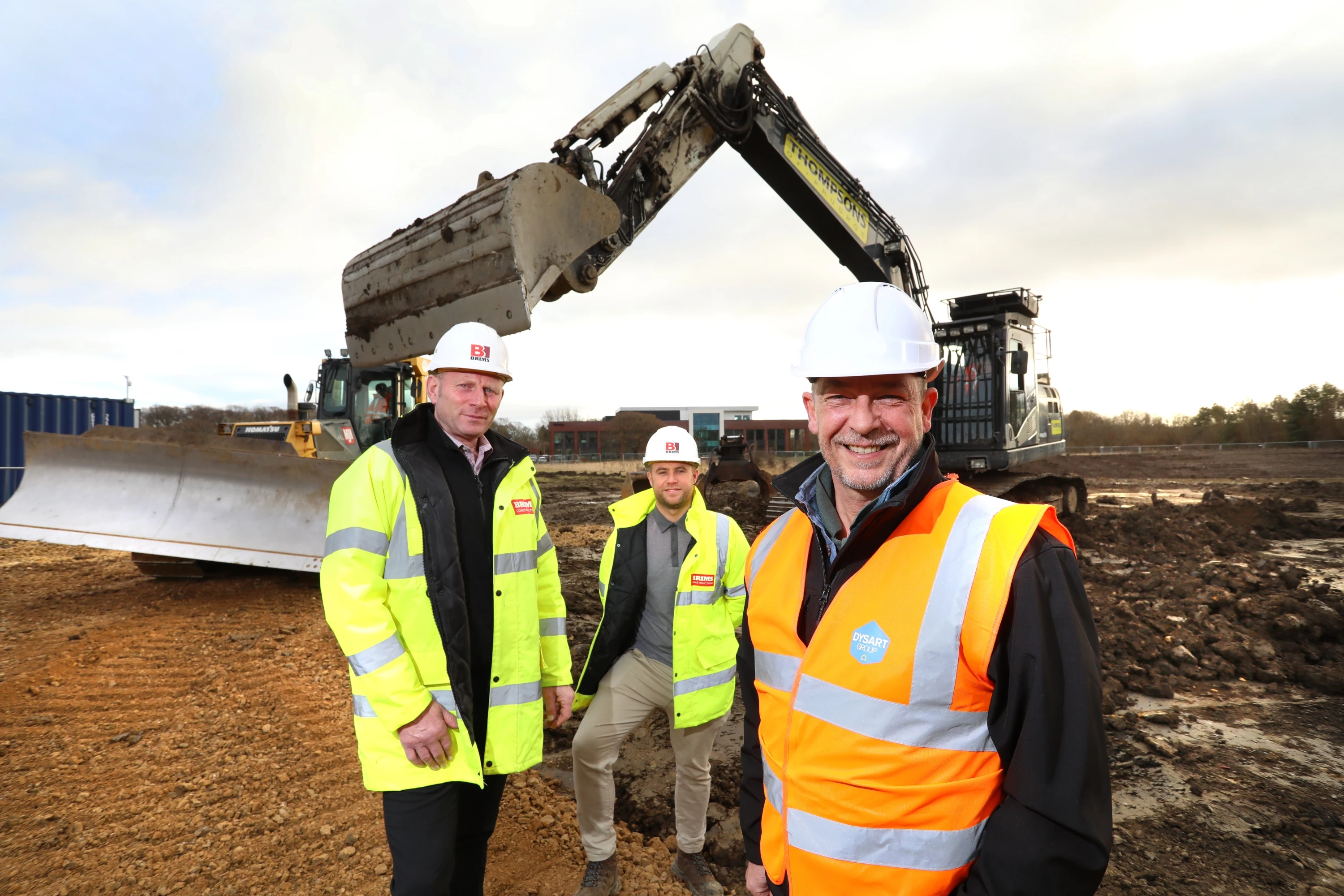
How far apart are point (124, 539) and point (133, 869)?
483 centimetres

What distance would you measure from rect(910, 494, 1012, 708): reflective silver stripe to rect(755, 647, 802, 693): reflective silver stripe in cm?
28

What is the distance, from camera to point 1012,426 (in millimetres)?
9531

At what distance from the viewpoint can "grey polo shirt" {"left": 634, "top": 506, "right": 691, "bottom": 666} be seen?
3.38 meters

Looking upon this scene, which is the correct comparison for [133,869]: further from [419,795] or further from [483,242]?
[483,242]

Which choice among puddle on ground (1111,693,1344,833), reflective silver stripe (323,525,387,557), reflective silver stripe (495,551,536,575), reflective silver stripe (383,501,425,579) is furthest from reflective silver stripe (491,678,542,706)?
puddle on ground (1111,693,1344,833)

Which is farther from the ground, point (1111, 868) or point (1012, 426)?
point (1012, 426)

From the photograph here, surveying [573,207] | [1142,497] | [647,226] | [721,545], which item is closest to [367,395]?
[647,226]

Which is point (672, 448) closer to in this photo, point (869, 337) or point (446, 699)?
point (446, 699)

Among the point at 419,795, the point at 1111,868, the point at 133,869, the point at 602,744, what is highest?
the point at 419,795

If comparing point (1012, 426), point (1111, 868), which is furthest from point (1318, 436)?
point (1111, 868)

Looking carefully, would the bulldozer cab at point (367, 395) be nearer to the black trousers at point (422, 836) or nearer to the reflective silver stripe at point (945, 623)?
the black trousers at point (422, 836)

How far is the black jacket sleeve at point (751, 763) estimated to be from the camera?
1782mm

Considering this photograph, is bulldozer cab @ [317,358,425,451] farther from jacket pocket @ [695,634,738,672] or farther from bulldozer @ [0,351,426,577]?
jacket pocket @ [695,634,738,672]

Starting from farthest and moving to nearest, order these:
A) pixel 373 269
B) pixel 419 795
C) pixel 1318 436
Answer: pixel 1318 436
pixel 373 269
pixel 419 795
